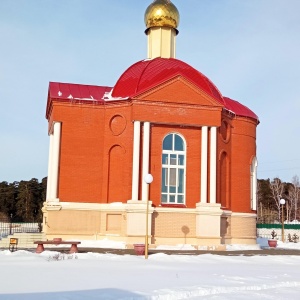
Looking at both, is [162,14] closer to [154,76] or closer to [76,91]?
[154,76]

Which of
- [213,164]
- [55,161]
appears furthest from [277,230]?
[55,161]

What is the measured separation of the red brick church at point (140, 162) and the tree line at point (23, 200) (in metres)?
37.5

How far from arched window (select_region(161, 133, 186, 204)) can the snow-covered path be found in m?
7.72

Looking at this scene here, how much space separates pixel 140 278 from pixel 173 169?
13.9 metres

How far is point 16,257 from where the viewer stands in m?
16.6

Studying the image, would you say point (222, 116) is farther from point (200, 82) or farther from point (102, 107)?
point (102, 107)

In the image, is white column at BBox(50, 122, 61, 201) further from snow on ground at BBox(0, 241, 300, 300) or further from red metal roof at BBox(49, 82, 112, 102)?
snow on ground at BBox(0, 241, 300, 300)

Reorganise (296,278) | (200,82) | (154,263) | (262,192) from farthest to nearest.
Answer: (262,192) < (200,82) < (154,263) < (296,278)

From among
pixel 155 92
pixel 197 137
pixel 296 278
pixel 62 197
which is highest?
pixel 155 92

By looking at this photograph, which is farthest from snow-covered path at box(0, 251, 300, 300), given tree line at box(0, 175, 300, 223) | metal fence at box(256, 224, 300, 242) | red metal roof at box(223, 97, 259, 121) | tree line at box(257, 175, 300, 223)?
tree line at box(0, 175, 300, 223)

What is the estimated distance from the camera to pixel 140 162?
25.4m

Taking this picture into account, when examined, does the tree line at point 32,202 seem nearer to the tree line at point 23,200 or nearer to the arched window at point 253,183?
the tree line at point 23,200

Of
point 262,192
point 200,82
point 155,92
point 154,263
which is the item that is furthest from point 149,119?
point 262,192

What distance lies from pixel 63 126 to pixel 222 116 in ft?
29.5
